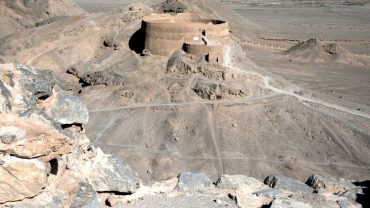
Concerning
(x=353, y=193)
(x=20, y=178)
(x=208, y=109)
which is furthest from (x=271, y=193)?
(x=208, y=109)

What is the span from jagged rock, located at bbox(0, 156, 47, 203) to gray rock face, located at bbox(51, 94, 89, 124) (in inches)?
52.8

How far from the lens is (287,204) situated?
11.3 m

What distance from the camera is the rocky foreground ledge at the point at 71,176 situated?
28.2ft

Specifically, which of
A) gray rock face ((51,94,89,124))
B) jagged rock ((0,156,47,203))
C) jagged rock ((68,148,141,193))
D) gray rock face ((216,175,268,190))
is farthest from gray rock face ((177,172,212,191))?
jagged rock ((0,156,47,203))

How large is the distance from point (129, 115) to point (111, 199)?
21.8m

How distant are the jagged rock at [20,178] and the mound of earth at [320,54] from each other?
4145cm

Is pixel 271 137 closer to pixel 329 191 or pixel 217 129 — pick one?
pixel 217 129

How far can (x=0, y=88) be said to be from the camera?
849cm

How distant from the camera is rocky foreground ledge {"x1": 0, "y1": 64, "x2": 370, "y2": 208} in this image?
8.59 m

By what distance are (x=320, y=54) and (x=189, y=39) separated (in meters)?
17.4

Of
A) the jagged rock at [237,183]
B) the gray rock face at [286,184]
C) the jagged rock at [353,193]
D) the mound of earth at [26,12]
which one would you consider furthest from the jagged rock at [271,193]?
the mound of earth at [26,12]

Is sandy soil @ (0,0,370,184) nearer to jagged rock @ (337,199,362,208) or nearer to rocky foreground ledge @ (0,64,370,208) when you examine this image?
rocky foreground ledge @ (0,64,370,208)

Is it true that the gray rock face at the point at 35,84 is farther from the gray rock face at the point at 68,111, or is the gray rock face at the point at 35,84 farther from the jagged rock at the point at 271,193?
the jagged rock at the point at 271,193

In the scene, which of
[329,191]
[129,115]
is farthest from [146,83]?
[329,191]
